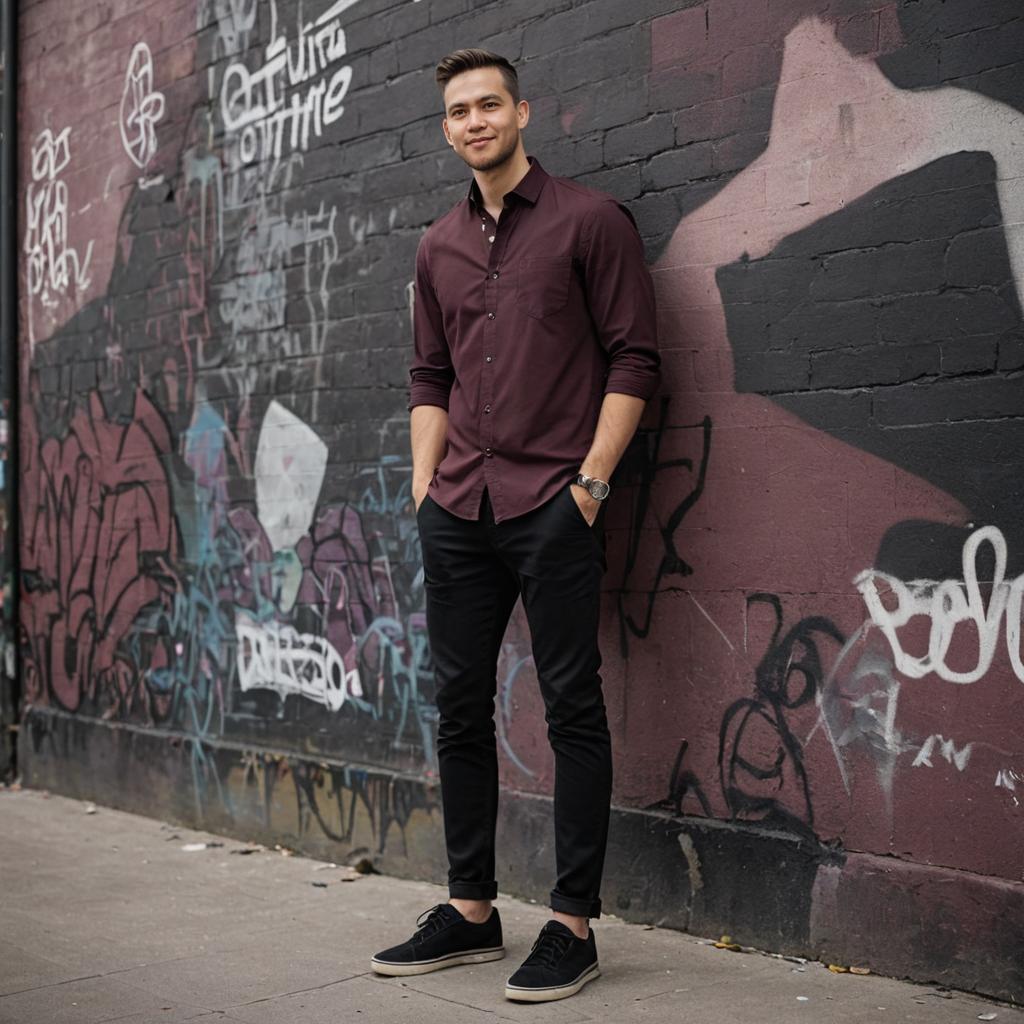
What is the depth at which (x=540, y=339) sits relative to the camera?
158 inches

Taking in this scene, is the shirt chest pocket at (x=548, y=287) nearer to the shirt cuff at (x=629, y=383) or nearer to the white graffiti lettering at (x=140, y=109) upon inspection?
the shirt cuff at (x=629, y=383)

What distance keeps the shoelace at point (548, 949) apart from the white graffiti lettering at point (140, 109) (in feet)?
14.0

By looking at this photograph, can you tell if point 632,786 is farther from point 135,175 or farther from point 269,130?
point 135,175

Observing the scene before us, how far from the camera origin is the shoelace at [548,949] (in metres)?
3.72

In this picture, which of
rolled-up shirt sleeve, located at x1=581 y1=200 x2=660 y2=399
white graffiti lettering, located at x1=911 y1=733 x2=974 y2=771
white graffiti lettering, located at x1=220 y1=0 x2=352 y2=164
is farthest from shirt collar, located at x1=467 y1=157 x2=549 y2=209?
white graffiti lettering, located at x1=911 y1=733 x2=974 y2=771

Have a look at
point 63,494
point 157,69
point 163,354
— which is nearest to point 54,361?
point 63,494

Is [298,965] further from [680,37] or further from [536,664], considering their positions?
[680,37]

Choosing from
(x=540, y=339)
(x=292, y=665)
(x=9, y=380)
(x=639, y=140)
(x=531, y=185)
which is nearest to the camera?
(x=540, y=339)

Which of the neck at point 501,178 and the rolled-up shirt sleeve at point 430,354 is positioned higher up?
the neck at point 501,178

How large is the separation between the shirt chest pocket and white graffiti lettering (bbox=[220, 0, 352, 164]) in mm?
1888

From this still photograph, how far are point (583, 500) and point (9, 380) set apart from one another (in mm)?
4609

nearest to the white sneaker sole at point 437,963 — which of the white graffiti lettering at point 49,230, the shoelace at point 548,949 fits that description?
the shoelace at point 548,949

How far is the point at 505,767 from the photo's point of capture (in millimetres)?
4887

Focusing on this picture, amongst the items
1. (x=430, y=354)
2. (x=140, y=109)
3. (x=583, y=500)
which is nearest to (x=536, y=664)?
(x=583, y=500)
